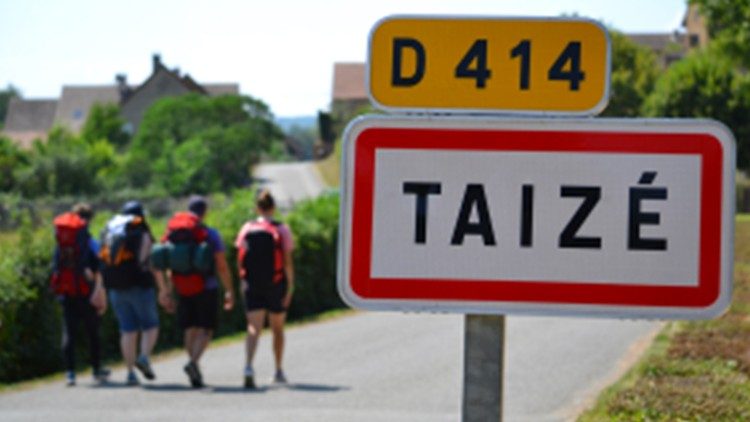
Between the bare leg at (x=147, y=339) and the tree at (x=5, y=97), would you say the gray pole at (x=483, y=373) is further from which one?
the tree at (x=5, y=97)

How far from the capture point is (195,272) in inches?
485

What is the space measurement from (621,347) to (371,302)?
12763mm

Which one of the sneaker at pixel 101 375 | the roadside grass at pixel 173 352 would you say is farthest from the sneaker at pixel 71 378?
the roadside grass at pixel 173 352

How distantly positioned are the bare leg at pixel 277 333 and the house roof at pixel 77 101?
14036 centimetres

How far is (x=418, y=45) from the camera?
2.89 meters

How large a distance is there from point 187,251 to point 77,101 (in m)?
145

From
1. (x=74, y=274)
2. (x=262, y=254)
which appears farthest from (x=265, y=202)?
(x=74, y=274)

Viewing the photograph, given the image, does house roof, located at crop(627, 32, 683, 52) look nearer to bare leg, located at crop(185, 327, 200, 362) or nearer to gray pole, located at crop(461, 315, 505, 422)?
bare leg, located at crop(185, 327, 200, 362)

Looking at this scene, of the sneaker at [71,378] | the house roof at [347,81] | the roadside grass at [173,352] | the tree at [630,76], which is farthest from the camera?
the house roof at [347,81]

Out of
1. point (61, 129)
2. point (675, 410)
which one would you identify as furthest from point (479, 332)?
point (61, 129)

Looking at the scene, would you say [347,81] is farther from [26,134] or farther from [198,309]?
[198,309]

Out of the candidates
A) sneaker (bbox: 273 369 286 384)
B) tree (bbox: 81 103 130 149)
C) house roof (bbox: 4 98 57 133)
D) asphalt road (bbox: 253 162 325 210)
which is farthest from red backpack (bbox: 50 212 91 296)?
house roof (bbox: 4 98 57 133)

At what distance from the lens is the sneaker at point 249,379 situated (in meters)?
12.2

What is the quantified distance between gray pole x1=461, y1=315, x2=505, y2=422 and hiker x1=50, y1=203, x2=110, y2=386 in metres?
10.5
